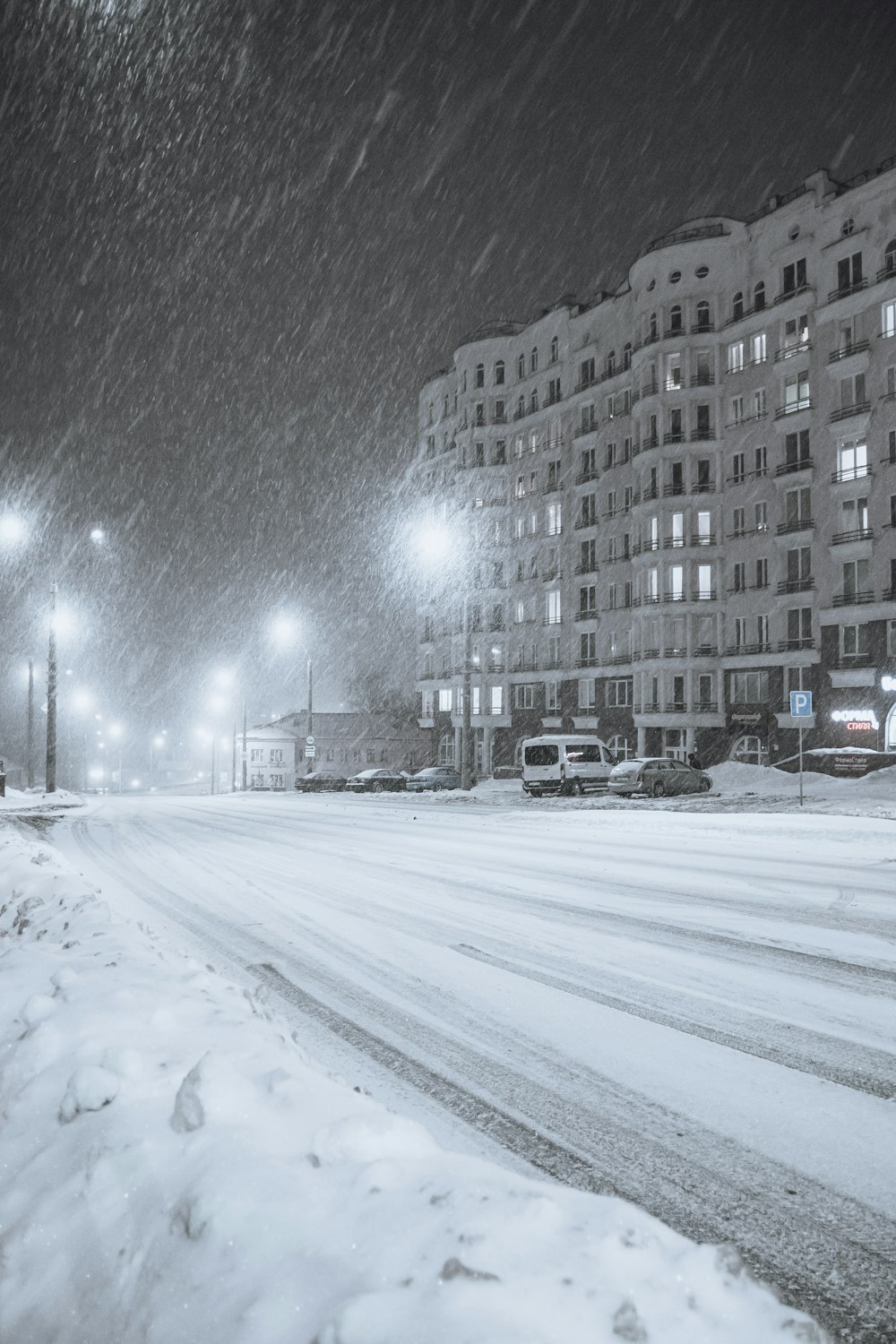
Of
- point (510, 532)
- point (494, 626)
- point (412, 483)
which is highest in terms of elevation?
point (412, 483)

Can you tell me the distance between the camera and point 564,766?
118ft

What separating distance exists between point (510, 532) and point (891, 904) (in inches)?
2089

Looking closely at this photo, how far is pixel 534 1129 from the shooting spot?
372 centimetres

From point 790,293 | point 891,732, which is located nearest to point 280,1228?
point 891,732

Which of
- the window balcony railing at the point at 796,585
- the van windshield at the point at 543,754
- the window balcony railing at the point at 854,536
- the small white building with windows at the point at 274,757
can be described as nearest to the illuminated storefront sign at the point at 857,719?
the window balcony railing at the point at 796,585

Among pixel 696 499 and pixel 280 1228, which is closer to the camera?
pixel 280 1228

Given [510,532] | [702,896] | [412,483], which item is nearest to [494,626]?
[510,532]

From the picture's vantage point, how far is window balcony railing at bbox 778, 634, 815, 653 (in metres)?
42.2

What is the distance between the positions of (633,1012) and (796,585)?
41.2 metres

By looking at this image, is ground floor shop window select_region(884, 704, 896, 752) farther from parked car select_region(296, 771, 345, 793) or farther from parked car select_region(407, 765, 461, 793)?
parked car select_region(296, 771, 345, 793)

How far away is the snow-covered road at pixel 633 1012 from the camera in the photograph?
10.4ft

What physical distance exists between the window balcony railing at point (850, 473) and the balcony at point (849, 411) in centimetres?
220

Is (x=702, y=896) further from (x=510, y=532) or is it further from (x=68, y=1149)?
(x=510, y=532)

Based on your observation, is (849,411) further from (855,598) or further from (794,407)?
(855,598)
